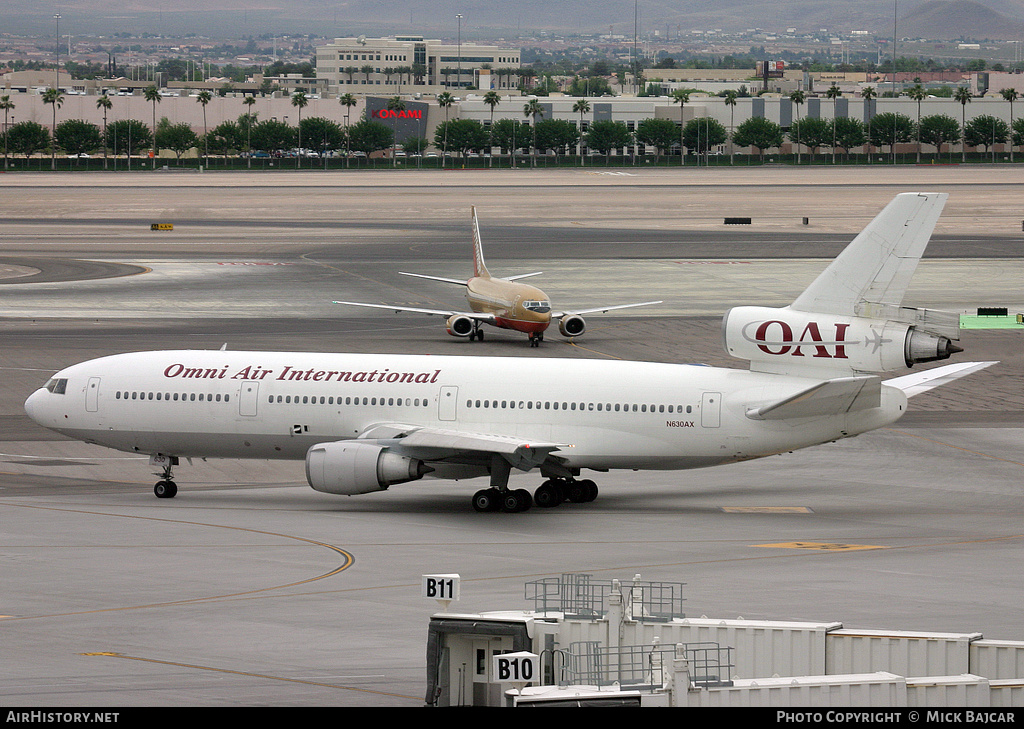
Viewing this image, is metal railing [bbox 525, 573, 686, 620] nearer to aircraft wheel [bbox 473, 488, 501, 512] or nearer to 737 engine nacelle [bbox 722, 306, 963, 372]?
aircraft wheel [bbox 473, 488, 501, 512]

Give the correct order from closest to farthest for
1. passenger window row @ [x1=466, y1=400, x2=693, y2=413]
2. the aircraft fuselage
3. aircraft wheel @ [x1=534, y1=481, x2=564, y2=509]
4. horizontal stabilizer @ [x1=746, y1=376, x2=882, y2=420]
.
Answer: horizontal stabilizer @ [x1=746, y1=376, x2=882, y2=420] → the aircraft fuselage → passenger window row @ [x1=466, y1=400, x2=693, y2=413] → aircraft wheel @ [x1=534, y1=481, x2=564, y2=509]

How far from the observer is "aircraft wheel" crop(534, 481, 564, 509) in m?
46.8

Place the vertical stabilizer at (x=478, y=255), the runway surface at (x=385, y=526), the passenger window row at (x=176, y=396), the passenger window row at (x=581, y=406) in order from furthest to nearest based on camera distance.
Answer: the vertical stabilizer at (x=478, y=255)
the passenger window row at (x=176, y=396)
the passenger window row at (x=581, y=406)
the runway surface at (x=385, y=526)

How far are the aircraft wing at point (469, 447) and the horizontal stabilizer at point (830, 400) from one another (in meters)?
6.84

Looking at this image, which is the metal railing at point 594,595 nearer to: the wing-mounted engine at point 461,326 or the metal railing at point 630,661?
the metal railing at point 630,661

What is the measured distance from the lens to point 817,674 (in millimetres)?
24453

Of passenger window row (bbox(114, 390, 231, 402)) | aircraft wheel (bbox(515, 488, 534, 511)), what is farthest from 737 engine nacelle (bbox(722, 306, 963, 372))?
passenger window row (bbox(114, 390, 231, 402))

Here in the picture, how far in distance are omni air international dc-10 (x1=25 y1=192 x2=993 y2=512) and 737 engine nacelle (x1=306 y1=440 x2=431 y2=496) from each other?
0.14 ft

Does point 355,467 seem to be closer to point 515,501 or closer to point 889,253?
point 515,501

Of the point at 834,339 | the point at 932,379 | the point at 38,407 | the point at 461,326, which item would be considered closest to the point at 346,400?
the point at 38,407

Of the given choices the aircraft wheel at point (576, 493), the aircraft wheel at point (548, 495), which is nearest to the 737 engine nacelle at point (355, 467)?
the aircraft wheel at point (548, 495)

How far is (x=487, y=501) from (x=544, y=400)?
Answer: 12.4ft

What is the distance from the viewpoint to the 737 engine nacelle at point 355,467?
43969 millimetres

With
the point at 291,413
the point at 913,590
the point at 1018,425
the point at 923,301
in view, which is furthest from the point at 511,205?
the point at 913,590
